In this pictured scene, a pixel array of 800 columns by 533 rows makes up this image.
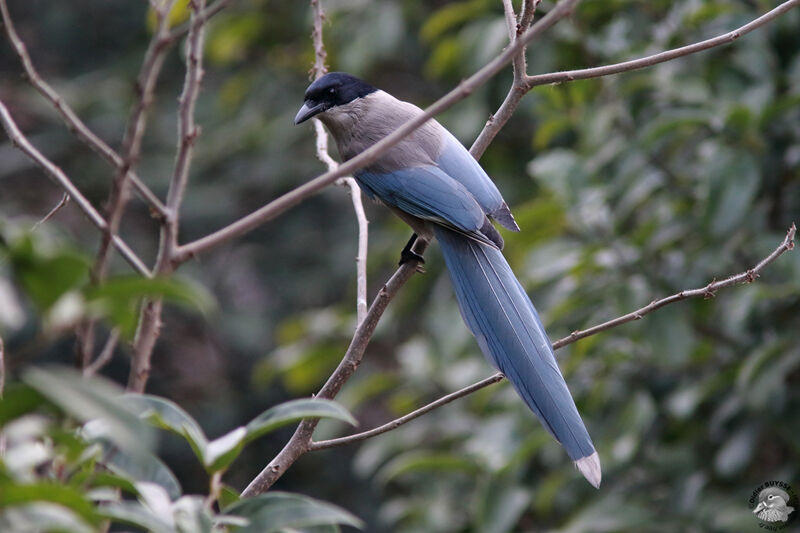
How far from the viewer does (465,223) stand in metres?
2.89

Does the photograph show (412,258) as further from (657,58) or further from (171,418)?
(171,418)

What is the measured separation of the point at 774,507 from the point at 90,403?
2.56 m

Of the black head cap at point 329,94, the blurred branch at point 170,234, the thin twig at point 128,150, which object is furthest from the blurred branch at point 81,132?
the black head cap at point 329,94

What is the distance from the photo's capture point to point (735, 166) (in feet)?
10.5

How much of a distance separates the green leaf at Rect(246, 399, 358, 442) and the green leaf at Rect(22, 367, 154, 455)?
0.34 meters

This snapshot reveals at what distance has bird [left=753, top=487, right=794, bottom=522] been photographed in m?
2.94

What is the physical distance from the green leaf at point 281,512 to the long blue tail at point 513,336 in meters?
1.05

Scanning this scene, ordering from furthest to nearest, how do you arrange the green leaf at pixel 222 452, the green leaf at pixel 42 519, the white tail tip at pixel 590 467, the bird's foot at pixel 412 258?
1. the bird's foot at pixel 412 258
2. the white tail tip at pixel 590 467
3. the green leaf at pixel 222 452
4. the green leaf at pixel 42 519

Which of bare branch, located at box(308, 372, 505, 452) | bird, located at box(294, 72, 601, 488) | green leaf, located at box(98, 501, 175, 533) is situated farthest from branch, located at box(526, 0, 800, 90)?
green leaf, located at box(98, 501, 175, 533)

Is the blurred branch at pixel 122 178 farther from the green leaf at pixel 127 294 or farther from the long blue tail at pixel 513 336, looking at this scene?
the long blue tail at pixel 513 336

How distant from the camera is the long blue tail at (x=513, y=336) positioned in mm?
2324

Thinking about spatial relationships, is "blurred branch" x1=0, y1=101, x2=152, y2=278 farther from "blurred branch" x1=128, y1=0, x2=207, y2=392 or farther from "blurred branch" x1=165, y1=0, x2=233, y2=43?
"blurred branch" x1=165, y1=0, x2=233, y2=43

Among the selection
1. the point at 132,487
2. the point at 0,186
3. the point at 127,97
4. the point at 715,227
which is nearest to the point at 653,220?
the point at 715,227

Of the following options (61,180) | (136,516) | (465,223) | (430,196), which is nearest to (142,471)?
(136,516)
